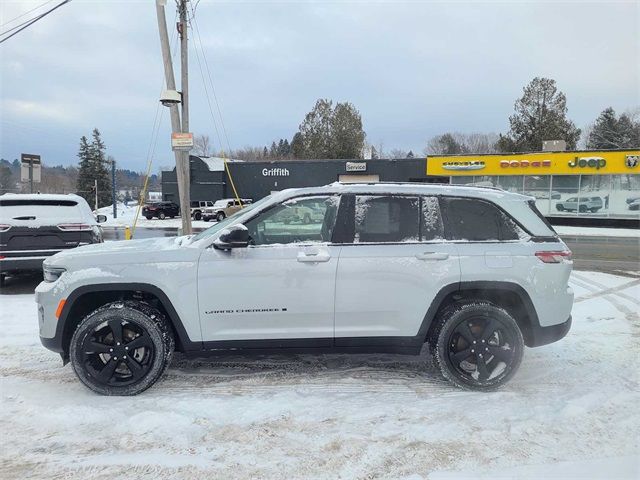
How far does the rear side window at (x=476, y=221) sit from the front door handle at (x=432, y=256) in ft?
0.68

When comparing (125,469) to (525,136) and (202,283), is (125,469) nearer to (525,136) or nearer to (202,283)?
(202,283)

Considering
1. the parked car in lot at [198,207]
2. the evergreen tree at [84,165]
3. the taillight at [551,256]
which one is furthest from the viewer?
the evergreen tree at [84,165]

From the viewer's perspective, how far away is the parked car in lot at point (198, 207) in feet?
108

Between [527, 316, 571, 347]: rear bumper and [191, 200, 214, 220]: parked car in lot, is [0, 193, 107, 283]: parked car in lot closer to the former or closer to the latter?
[527, 316, 571, 347]: rear bumper

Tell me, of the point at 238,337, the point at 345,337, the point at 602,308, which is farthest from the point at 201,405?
the point at 602,308

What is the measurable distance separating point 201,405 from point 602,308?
237 inches

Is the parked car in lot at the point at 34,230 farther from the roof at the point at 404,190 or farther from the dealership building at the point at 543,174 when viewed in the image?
the dealership building at the point at 543,174

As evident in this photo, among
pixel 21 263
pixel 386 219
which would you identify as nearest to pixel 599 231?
pixel 386 219

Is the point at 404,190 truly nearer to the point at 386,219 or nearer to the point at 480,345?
the point at 386,219

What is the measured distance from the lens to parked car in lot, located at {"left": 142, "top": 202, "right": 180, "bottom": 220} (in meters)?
36.0

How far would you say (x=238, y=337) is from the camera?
3775mm

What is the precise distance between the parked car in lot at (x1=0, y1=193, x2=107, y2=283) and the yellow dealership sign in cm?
2701

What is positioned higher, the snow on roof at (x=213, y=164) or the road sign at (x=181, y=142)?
Result: the snow on roof at (x=213, y=164)

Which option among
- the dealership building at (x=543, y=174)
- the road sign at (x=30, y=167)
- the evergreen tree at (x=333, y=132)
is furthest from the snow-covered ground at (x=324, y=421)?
the evergreen tree at (x=333, y=132)
